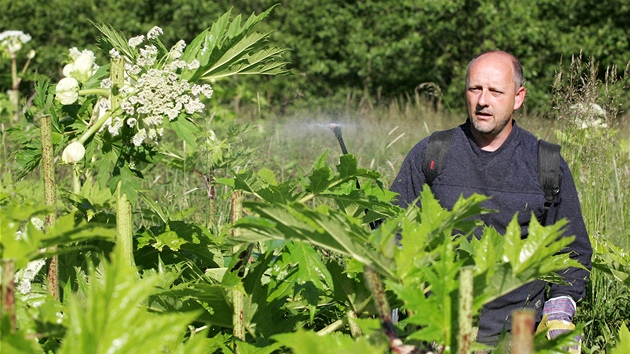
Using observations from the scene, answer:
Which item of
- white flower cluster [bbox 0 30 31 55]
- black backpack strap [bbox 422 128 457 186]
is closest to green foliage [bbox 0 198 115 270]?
black backpack strap [bbox 422 128 457 186]

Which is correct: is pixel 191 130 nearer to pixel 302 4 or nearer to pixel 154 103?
pixel 154 103

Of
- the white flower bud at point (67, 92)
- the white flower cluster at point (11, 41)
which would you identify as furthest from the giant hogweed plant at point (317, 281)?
the white flower cluster at point (11, 41)

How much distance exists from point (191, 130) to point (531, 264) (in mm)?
717

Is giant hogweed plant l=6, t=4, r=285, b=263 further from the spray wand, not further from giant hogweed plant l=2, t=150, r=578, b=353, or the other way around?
the spray wand

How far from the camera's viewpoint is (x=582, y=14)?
555 inches

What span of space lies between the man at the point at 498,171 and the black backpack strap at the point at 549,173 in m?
0.02

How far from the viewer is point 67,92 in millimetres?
1482

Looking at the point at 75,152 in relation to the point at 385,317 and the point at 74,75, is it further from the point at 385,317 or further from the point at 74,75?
the point at 385,317

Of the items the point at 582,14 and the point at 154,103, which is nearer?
the point at 154,103

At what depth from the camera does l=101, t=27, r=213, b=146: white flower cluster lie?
139 centimetres

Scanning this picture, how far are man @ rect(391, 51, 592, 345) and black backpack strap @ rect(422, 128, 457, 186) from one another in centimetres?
2

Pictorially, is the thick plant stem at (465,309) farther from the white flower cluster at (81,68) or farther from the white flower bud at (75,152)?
the white flower cluster at (81,68)

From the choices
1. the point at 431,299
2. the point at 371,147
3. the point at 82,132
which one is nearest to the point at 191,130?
the point at 82,132

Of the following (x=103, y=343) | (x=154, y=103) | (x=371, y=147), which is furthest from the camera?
(x=371, y=147)
